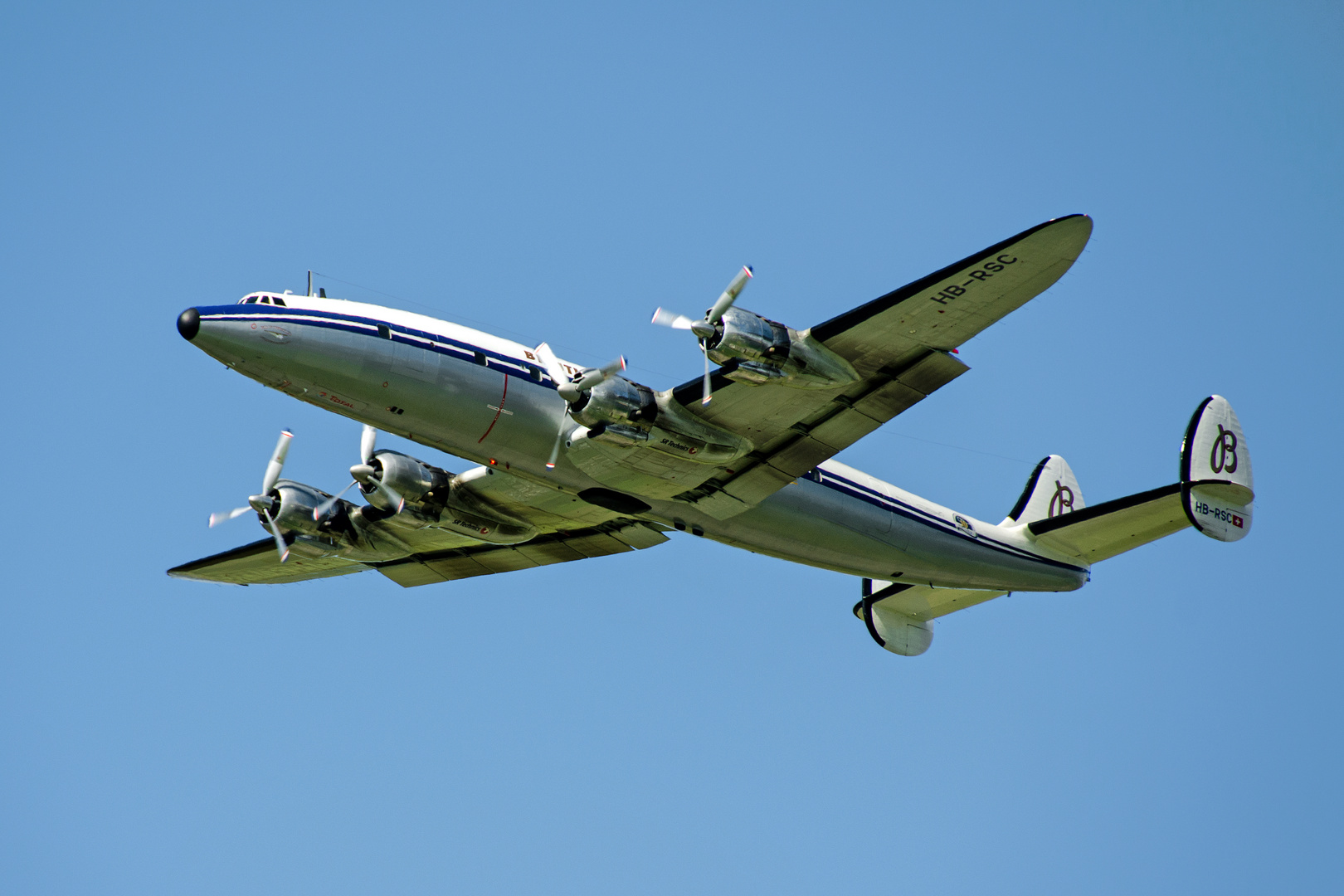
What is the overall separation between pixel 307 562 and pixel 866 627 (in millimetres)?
13712

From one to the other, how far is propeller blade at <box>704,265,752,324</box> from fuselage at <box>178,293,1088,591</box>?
3.34 meters

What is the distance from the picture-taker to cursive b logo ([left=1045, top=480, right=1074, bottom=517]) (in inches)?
1258

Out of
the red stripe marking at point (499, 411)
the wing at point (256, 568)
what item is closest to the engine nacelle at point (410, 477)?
the red stripe marking at point (499, 411)

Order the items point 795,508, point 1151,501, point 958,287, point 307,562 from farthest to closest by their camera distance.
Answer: point 307,562 < point 1151,501 < point 795,508 < point 958,287

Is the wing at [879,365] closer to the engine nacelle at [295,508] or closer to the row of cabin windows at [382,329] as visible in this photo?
the row of cabin windows at [382,329]

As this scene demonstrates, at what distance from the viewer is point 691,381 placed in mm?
22609

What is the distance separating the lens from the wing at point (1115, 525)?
88.8ft

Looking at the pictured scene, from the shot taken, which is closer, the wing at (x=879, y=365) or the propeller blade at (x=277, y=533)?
the wing at (x=879, y=365)

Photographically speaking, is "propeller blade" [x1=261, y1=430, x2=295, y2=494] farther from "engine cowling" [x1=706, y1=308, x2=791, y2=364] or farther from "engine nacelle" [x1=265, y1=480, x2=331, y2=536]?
"engine cowling" [x1=706, y1=308, x2=791, y2=364]

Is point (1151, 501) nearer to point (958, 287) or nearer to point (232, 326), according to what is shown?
point (958, 287)

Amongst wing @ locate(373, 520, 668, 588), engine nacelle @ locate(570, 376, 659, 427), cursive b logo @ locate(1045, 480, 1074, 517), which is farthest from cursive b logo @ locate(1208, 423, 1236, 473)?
engine nacelle @ locate(570, 376, 659, 427)

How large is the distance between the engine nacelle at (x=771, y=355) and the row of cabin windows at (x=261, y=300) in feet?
24.5

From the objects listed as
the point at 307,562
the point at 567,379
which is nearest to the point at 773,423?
the point at 567,379

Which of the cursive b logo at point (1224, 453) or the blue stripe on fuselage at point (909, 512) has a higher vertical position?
the cursive b logo at point (1224, 453)
